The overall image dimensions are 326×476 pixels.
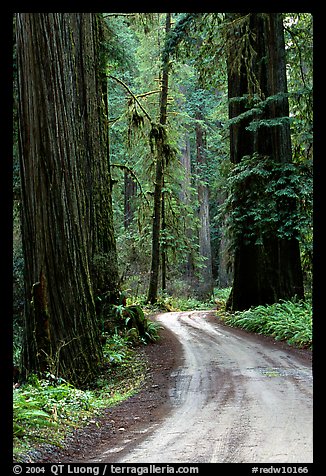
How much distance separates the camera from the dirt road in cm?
320

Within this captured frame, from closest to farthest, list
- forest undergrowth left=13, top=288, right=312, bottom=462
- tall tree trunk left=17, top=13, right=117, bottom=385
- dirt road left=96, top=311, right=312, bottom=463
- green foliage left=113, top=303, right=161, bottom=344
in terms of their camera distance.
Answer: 1. dirt road left=96, top=311, right=312, bottom=463
2. forest undergrowth left=13, top=288, right=312, bottom=462
3. tall tree trunk left=17, top=13, right=117, bottom=385
4. green foliage left=113, top=303, right=161, bottom=344

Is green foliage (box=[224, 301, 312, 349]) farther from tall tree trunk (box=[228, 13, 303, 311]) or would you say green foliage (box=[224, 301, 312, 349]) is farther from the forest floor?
the forest floor

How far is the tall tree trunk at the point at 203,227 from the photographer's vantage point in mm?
25531

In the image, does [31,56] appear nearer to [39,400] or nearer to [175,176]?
[39,400]

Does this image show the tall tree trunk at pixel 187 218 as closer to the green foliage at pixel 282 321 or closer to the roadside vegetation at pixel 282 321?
the roadside vegetation at pixel 282 321

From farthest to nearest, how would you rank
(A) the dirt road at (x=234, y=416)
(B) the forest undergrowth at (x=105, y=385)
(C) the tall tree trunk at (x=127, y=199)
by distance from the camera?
(C) the tall tree trunk at (x=127, y=199) < (B) the forest undergrowth at (x=105, y=385) < (A) the dirt road at (x=234, y=416)

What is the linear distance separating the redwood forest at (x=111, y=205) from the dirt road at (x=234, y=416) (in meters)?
0.76

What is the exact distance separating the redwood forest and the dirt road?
0.76m

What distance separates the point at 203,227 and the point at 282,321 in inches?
693

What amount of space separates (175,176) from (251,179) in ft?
31.0

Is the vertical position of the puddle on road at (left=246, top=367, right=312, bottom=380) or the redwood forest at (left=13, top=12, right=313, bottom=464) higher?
the redwood forest at (left=13, top=12, right=313, bottom=464)

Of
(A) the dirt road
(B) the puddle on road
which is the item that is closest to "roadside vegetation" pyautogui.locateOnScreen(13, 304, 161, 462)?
(A) the dirt road

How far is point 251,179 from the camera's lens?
11.8 meters

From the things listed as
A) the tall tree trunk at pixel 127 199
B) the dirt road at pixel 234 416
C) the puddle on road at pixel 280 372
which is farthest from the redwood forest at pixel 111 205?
the tall tree trunk at pixel 127 199
